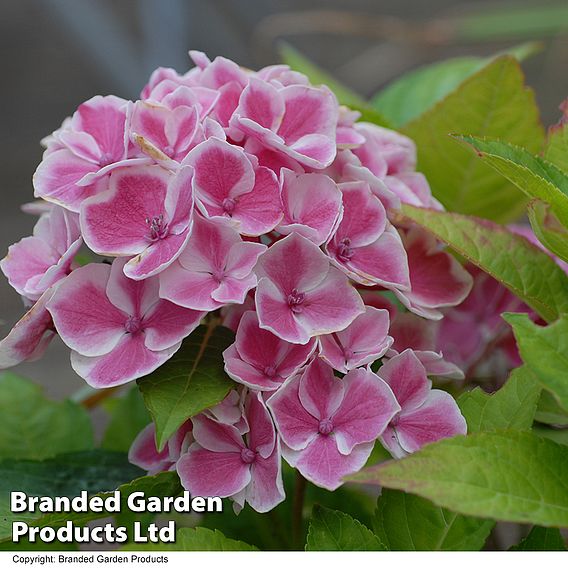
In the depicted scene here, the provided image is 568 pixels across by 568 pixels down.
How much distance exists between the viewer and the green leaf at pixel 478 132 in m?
0.66

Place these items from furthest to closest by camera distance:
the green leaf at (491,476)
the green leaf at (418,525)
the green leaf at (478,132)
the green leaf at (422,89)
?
1. the green leaf at (422,89)
2. the green leaf at (478,132)
3. the green leaf at (418,525)
4. the green leaf at (491,476)

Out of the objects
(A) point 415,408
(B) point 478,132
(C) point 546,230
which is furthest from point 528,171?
(B) point 478,132

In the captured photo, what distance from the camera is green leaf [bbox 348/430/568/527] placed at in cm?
37

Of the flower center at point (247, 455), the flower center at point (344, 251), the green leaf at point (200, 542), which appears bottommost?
the green leaf at point (200, 542)

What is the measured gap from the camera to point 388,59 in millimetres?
2684

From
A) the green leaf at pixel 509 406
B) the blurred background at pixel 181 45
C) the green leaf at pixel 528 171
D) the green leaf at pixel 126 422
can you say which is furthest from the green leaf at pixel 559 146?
the blurred background at pixel 181 45

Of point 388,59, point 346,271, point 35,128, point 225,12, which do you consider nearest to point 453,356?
point 346,271

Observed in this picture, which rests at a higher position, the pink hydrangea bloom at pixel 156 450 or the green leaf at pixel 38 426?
the pink hydrangea bloom at pixel 156 450

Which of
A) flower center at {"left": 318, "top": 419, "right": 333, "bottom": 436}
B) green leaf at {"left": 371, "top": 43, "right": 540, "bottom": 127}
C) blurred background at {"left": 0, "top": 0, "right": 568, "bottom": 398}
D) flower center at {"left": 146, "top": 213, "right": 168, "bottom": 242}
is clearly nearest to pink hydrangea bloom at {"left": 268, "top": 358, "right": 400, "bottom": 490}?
flower center at {"left": 318, "top": 419, "right": 333, "bottom": 436}

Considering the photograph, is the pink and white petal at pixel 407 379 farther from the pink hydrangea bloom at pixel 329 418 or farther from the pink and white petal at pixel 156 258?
the pink and white petal at pixel 156 258

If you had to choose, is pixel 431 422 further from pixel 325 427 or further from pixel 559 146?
pixel 559 146

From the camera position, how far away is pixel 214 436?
47cm

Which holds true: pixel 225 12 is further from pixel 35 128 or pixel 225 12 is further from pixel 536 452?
pixel 536 452
